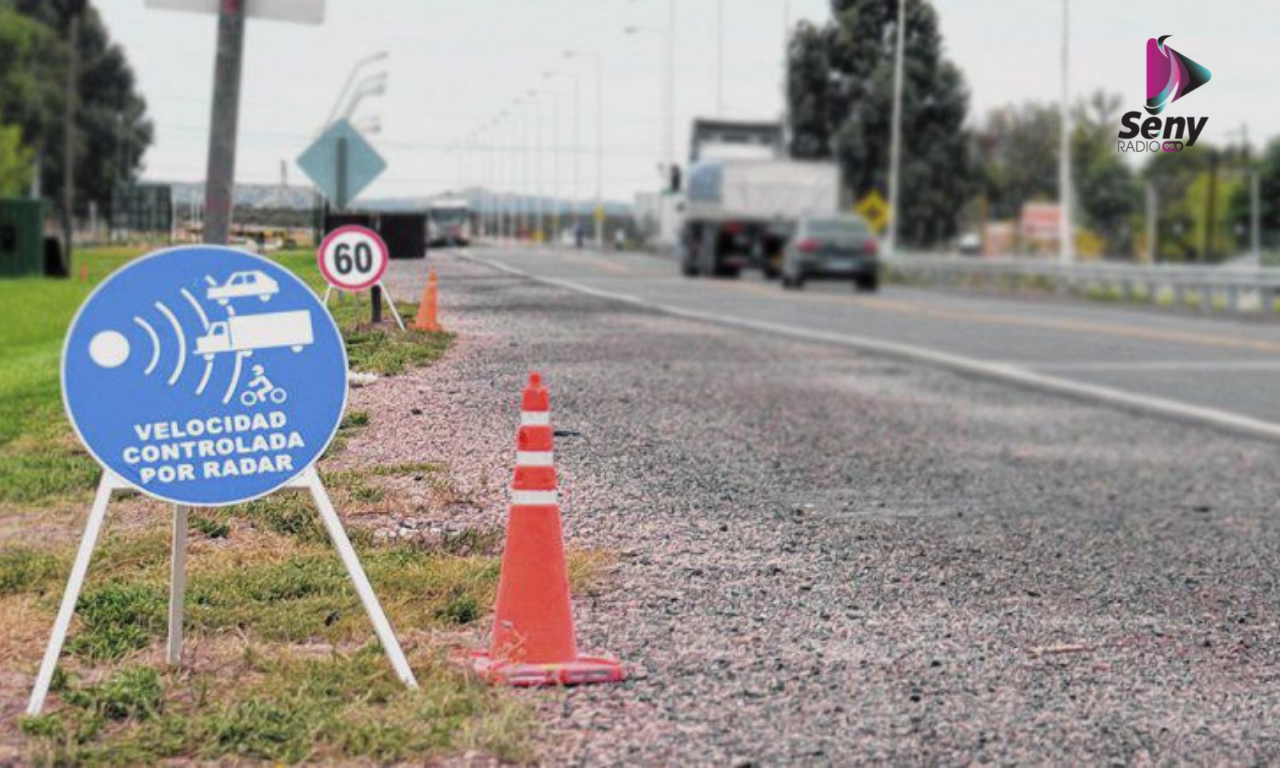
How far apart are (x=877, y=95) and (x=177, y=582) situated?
882 centimetres

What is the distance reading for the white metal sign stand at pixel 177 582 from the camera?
631cm

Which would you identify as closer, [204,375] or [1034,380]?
[204,375]

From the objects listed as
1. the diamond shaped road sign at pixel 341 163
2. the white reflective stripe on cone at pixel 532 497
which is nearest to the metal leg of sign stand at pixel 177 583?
the white reflective stripe on cone at pixel 532 497

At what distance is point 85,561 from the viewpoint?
20.7ft

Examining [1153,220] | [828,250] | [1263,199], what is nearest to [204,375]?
[828,250]

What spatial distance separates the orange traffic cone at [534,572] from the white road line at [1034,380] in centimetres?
817

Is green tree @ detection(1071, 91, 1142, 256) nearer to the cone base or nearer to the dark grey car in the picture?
the dark grey car

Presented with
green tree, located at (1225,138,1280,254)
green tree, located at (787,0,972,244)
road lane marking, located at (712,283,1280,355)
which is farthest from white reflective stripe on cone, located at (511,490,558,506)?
green tree, located at (1225,138,1280,254)

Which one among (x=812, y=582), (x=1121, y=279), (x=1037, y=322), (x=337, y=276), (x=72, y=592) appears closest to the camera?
(x=72, y=592)

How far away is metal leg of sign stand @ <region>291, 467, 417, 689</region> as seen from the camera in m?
6.50

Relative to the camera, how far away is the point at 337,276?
7.62 metres

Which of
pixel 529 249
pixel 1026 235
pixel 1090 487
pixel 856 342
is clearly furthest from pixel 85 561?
pixel 1026 235

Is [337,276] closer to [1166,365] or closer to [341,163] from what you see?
[341,163]

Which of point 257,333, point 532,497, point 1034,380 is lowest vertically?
point 1034,380
